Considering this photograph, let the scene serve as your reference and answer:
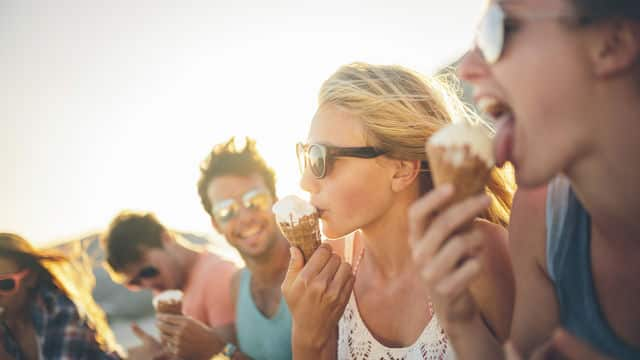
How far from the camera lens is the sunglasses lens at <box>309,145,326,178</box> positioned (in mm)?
2699

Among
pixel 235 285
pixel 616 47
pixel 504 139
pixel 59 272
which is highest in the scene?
pixel 616 47

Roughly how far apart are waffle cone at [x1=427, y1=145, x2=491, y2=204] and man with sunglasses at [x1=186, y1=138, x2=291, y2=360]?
7.94 ft

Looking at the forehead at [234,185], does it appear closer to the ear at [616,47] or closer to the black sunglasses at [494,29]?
the black sunglasses at [494,29]

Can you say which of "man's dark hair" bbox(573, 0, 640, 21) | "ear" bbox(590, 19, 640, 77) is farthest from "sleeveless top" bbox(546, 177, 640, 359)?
"man's dark hair" bbox(573, 0, 640, 21)

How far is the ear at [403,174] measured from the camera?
2.82 meters

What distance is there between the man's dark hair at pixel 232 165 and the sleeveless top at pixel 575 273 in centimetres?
265

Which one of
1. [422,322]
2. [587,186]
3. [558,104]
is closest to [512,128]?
[558,104]

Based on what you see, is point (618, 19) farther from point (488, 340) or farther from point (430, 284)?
point (488, 340)

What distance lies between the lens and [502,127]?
65.1 inches

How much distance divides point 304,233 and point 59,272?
2.61m

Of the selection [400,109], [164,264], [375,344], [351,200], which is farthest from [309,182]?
[164,264]

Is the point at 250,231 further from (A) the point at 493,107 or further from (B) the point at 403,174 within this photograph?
(A) the point at 493,107

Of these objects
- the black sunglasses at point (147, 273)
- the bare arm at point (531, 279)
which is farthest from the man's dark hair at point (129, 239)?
the bare arm at point (531, 279)

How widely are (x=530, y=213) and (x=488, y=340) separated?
488mm
